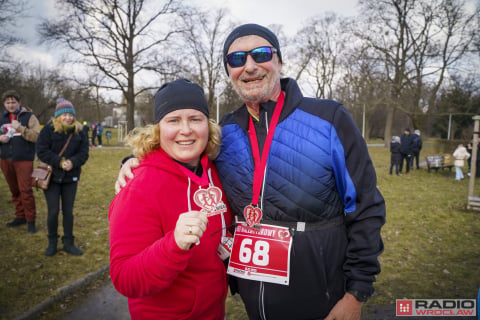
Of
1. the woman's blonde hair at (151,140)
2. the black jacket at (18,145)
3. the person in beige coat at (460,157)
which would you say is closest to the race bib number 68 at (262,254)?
the woman's blonde hair at (151,140)

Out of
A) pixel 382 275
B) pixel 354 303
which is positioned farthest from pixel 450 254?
pixel 354 303

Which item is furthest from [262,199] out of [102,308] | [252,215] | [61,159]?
[61,159]

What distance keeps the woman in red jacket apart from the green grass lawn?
217cm

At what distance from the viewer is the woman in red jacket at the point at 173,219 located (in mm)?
1448

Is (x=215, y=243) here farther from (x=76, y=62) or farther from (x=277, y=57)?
(x=76, y=62)

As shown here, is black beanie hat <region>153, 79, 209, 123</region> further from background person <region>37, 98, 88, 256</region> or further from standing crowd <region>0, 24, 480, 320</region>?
background person <region>37, 98, 88, 256</region>

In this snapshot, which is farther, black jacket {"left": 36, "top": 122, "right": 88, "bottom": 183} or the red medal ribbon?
black jacket {"left": 36, "top": 122, "right": 88, "bottom": 183}

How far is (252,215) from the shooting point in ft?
6.23

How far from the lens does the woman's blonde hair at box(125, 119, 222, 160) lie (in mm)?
1956

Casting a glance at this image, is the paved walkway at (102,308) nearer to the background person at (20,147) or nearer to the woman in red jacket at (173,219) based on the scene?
the woman in red jacket at (173,219)

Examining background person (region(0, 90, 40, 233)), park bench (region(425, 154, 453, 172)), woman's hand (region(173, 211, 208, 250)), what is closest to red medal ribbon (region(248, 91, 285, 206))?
woman's hand (region(173, 211, 208, 250))

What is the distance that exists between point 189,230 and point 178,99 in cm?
89

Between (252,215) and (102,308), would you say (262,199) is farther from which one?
(102,308)

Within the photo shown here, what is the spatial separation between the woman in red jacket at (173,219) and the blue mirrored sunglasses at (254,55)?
12.7 inches
